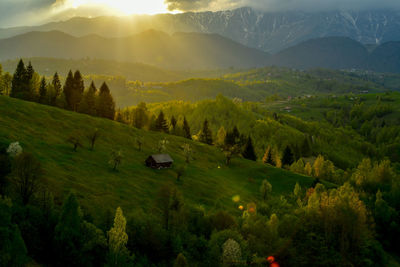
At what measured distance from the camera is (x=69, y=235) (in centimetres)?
3622

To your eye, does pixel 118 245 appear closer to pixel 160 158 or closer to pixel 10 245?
pixel 10 245

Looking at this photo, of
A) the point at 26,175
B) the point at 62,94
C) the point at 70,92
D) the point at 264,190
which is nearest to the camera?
the point at 26,175

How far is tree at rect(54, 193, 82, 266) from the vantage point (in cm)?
3584

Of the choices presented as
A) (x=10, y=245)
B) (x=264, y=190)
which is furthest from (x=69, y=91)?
(x=10, y=245)

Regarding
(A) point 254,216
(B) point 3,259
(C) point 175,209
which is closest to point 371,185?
(A) point 254,216

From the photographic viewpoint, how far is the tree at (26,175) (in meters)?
43.6

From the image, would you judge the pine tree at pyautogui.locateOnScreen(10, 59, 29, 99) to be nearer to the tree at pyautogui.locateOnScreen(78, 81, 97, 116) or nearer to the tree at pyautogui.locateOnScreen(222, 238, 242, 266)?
the tree at pyautogui.locateOnScreen(78, 81, 97, 116)

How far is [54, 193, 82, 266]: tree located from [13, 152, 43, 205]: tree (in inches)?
403

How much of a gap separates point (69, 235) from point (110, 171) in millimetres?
37327

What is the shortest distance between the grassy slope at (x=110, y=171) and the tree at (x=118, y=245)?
486 inches

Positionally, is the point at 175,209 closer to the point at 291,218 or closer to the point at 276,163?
the point at 291,218

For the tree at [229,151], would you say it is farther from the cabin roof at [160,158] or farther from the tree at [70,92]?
the tree at [70,92]

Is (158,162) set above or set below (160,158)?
below

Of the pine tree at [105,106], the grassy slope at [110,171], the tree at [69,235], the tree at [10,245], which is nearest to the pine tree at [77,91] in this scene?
the pine tree at [105,106]
